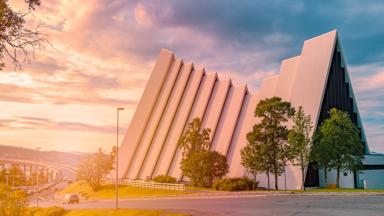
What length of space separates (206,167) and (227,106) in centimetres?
1603

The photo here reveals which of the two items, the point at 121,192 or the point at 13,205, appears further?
the point at 121,192

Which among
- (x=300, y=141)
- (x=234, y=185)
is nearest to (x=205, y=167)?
(x=234, y=185)

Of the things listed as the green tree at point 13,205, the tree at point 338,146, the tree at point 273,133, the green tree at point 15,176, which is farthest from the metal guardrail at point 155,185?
the green tree at point 15,176

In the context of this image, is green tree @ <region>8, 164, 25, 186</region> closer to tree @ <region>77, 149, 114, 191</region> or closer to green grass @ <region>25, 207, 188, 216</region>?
tree @ <region>77, 149, 114, 191</region>

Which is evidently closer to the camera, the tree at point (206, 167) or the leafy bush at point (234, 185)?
the leafy bush at point (234, 185)

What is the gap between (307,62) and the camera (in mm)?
50406

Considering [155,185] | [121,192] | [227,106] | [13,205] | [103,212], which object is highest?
[227,106]

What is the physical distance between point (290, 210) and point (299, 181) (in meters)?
23.0

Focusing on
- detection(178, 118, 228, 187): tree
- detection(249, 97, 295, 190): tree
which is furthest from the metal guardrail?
detection(249, 97, 295, 190): tree

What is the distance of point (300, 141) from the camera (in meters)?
41.3

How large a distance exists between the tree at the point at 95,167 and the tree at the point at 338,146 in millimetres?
40466

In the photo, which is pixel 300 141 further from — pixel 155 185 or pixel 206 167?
pixel 155 185

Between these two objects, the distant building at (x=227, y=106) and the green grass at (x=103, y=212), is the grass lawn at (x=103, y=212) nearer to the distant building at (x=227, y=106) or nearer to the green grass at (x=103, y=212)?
the green grass at (x=103, y=212)

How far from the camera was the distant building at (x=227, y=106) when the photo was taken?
157 feet
